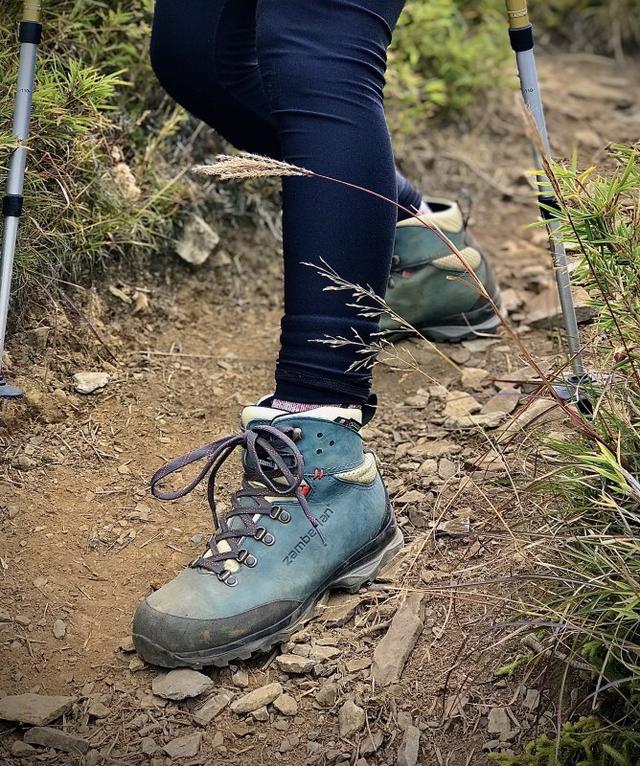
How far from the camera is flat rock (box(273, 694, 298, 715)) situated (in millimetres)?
1676

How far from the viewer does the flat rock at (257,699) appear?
1675 mm

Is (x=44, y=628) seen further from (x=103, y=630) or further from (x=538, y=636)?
(x=538, y=636)

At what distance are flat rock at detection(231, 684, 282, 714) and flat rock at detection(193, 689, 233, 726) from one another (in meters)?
0.02

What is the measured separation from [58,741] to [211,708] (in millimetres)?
265

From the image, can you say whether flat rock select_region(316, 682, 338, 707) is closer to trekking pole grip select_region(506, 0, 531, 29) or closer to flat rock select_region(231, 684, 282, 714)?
flat rock select_region(231, 684, 282, 714)

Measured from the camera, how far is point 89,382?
246cm

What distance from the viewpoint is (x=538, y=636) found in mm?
1639

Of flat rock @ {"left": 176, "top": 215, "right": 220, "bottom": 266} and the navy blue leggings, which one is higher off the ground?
the navy blue leggings

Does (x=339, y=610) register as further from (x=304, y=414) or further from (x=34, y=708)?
(x=34, y=708)

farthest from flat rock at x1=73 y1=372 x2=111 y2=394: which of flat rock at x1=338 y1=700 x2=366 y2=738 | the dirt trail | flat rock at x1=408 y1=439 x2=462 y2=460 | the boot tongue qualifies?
flat rock at x1=338 y1=700 x2=366 y2=738

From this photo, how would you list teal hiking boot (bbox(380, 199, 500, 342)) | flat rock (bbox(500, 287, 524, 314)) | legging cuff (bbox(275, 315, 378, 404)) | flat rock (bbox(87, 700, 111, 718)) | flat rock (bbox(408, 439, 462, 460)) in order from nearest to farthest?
flat rock (bbox(87, 700, 111, 718)) → legging cuff (bbox(275, 315, 378, 404)) → flat rock (bbox(408, 439, 462, 460)) → teal hiking boot (bbox(380, 199, 500, 342)) → flat rock (bbox(500, 287, 524, 314))

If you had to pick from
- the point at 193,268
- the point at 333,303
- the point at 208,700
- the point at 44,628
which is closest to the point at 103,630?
the point at 44,628

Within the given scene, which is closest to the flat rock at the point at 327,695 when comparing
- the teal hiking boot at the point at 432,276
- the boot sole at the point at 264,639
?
the boot sole at the point at 264,639

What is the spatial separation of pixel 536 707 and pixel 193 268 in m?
1.83
